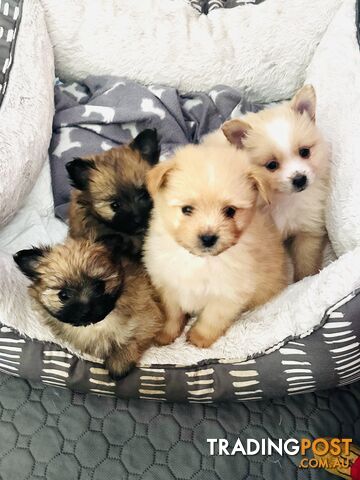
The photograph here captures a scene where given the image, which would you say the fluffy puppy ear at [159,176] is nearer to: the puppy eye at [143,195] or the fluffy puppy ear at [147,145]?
the puppy eye at [143,195]

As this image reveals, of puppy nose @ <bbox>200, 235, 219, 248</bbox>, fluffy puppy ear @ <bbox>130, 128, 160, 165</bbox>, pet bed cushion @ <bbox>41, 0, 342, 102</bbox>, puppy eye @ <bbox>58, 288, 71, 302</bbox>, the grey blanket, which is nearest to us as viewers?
puppy nose @ <bbox>200, 235, 219, 248</bbox>

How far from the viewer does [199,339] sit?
169cm

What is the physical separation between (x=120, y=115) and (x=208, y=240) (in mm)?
1204

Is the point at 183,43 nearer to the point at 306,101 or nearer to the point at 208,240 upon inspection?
the point at 306,101

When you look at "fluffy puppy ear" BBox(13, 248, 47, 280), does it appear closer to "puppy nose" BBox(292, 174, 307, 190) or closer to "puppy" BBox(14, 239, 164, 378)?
"puppy" BBox(14, 239, 164, 378)

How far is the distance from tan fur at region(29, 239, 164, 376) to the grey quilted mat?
258 mm

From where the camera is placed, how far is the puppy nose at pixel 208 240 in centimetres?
128

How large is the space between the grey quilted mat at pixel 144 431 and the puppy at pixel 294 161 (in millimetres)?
545

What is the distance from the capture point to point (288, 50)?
7.94 ft

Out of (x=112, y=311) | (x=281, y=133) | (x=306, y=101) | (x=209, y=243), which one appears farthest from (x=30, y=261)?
(x=306, y=101)

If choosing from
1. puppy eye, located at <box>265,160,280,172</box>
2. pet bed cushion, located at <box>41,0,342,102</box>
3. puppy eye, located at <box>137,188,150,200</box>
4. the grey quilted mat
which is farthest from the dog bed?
puppy eye, located at <box>137,188,150,200</box>

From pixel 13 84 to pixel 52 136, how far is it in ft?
0.99

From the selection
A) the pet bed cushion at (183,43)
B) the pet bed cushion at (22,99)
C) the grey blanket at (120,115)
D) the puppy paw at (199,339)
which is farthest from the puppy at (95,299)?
the pet bed cushion at (183,43)

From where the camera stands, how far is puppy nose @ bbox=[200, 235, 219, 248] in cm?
128
